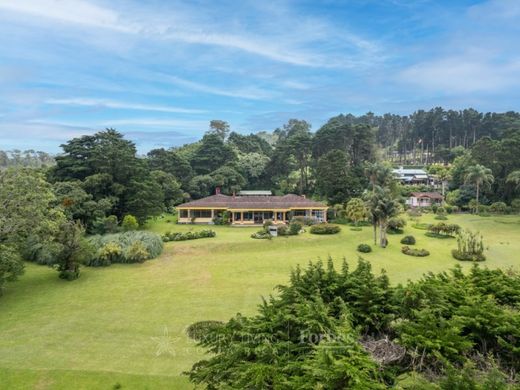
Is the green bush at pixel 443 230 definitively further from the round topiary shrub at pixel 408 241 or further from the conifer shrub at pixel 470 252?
the conifer shrub at pixel 470 252

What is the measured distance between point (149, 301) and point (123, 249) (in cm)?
830

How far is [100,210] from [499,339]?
3018cm

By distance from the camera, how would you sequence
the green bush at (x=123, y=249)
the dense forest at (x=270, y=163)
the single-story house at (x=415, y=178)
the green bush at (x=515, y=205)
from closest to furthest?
the green bush at (x=123, y=249) < the dense forest at (x=270, y=163) < the green bush at (x=515, y=205) < the single-story house at (x=415, y=178)

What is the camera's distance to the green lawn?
1277 centimetres

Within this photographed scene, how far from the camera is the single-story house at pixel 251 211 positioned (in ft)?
135

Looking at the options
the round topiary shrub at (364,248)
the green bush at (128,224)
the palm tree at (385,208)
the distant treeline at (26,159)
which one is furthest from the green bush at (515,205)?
the distant treeline at (26,159)

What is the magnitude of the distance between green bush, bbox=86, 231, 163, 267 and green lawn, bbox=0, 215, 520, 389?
86cm

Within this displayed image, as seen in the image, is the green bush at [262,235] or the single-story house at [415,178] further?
the single-story house at [415,178]

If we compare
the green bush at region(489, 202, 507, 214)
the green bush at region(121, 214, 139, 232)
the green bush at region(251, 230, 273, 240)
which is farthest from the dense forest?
the green bush at region(251, 230, 273, 240)

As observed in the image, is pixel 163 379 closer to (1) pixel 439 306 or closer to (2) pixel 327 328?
(2) pixel 327 328

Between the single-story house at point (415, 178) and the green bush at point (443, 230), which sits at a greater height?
the single-story house at point (415, 178)

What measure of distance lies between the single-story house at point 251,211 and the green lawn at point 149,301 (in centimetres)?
623

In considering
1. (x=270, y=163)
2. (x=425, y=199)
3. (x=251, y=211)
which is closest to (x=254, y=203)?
(x=251, y=211)

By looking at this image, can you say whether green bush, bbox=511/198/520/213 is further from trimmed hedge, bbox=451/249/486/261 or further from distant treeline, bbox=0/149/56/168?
distant treeline, bbox=0/149/56/168
